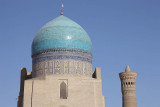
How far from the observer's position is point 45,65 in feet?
57.2

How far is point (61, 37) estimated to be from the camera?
17547 millimetres

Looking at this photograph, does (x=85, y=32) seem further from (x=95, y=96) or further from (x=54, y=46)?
(x=95, y=96)

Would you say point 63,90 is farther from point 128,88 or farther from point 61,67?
point 128,88

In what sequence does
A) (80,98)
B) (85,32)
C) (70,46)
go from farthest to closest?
(85,32) < (70,46) < (80,98)

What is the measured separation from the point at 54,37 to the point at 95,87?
383 centimetres

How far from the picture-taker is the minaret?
2602 centimetres

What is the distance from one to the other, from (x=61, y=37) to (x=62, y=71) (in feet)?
6.74

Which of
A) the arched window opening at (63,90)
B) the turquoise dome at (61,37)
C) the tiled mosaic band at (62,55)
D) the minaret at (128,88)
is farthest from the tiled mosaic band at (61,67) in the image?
the minaret at (128,88)

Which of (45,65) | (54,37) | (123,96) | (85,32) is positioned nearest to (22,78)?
(45,65)

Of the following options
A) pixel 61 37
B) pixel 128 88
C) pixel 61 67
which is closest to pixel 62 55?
pixel 61 67

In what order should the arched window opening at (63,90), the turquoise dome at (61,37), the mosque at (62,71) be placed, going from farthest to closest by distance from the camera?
1. the turquoise dome at (61,37)
2. the arched window opening at (63,90)
3. the mosque at (62,71)

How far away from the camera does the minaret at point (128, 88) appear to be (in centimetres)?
2602

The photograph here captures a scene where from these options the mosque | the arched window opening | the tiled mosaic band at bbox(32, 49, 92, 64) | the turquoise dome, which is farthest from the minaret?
the arched window opening

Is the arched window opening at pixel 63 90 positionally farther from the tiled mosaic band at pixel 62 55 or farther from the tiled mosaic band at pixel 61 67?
the tiled mosaic band at pixel 62 55
